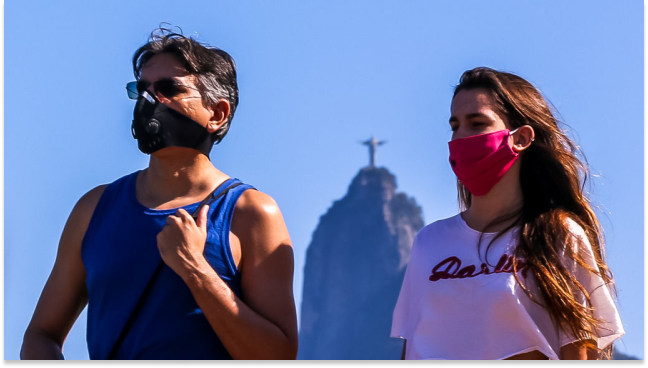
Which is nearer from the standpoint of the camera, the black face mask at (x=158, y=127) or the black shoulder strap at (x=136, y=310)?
the black shoulder strap at (x=136, y=310)

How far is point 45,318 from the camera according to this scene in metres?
4.43

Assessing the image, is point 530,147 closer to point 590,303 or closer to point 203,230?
point 590,303

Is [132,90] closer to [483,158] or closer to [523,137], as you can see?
[483,158]

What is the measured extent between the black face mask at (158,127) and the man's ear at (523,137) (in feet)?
5.53

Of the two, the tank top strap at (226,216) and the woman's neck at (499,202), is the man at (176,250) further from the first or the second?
the woman's neck at (499,202)

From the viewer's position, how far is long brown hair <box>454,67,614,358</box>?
4.13 meters

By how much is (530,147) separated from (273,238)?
4.94 feet

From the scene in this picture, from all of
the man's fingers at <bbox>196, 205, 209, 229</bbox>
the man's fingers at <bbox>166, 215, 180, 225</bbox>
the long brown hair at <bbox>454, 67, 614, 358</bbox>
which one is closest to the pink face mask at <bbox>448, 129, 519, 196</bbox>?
the long brown hair at <bbox>454, 67, 614, 358</bbox>

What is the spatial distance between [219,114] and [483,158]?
1382mm

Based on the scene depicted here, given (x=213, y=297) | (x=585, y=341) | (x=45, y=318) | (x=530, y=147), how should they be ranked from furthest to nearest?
(x=530, y=147) < (x=45, y=318) < (x=585, y=341) < (x=213, y=297)

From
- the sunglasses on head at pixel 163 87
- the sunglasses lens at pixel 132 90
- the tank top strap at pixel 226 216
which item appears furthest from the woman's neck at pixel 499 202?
the sunglasses lens at pixel 132 90

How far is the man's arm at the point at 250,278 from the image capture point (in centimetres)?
391

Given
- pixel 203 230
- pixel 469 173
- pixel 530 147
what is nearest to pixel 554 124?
pixel 530 147

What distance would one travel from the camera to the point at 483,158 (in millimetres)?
4559
